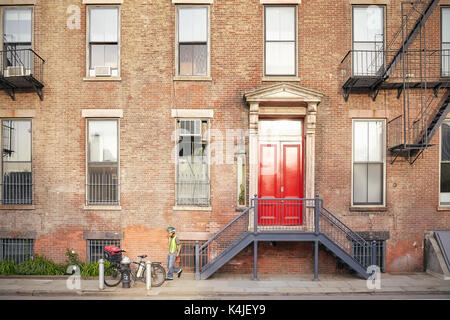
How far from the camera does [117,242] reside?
10.1 meters

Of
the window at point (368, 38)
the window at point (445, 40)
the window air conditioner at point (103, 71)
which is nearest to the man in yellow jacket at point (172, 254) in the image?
the window air conditioner at point (103, 71)

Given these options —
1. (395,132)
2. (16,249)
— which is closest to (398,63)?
(395,132)

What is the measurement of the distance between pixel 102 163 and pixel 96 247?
2.83 m

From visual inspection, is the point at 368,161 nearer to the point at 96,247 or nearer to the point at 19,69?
the point at 96,247

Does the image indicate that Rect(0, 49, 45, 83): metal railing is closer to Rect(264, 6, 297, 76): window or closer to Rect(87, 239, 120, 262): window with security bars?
Rect(87, 239, 120, 262): window with security bars

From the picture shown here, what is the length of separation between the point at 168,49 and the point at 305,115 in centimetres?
507

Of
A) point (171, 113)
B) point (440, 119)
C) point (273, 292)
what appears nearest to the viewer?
point (273, 292)

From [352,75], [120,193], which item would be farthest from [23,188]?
[352,75]

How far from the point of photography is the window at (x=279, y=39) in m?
10.3

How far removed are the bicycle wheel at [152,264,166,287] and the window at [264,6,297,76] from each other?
702 centimetres

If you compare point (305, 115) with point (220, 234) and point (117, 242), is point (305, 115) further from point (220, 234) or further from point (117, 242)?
point (117, 242)

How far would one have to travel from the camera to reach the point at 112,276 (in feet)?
29.9

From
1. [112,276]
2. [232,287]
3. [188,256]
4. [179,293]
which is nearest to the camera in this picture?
[179,293]

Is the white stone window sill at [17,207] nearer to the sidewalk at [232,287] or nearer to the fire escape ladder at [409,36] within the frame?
the sidewalk at [232,287]
